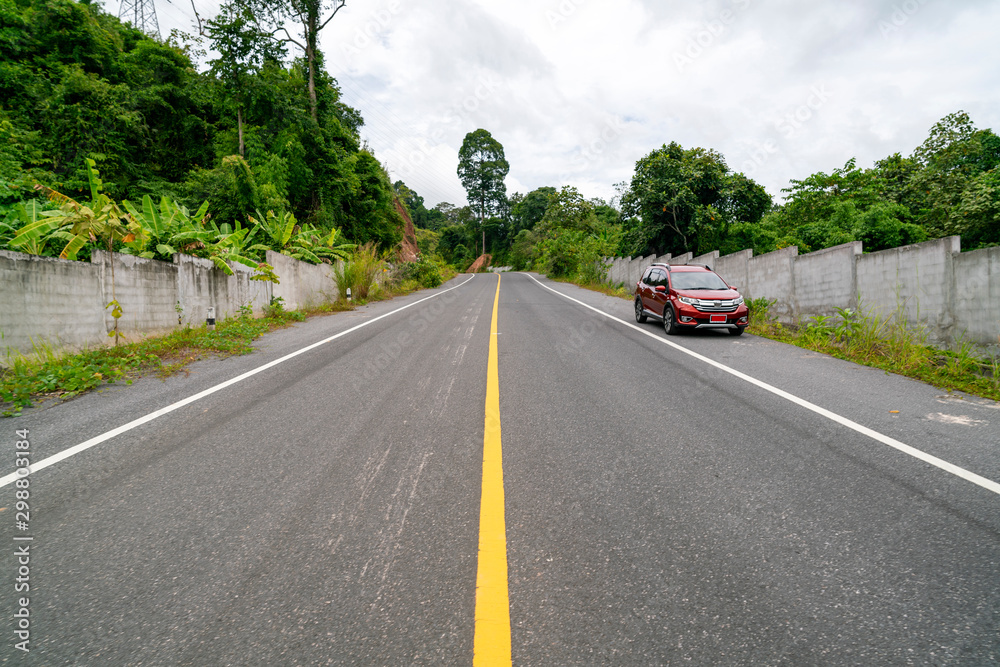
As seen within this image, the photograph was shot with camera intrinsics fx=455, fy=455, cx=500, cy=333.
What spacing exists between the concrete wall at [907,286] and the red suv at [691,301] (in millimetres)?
1654

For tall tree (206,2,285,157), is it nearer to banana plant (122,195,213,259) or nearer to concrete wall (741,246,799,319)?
banana plant (122,195,213,259)

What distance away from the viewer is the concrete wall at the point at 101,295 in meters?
6.10

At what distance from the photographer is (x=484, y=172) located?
8619cm

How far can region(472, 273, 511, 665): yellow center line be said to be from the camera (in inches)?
70.8

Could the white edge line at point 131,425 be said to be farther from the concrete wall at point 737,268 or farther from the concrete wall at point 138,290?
the concrete wall at point 737,268

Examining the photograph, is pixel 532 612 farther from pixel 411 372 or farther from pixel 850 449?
pixel 411 372

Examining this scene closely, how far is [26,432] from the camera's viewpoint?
4227 millimetres

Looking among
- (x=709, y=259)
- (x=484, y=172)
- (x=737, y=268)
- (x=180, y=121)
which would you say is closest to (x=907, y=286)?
(x=737, y=268)

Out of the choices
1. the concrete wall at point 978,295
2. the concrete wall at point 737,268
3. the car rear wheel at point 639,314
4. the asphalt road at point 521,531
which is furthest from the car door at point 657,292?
the asphalt road at point 521,531

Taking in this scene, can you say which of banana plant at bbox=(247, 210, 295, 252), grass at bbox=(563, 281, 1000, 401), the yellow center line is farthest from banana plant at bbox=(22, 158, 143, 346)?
grass at bbox=(563, 281, 1000, 401)

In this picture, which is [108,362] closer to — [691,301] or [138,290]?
[138,290]

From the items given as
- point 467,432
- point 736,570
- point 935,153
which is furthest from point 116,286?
point 935,153

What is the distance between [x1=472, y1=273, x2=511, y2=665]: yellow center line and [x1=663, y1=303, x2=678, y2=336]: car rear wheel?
7.83m

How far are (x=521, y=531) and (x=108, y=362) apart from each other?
7077 mm
